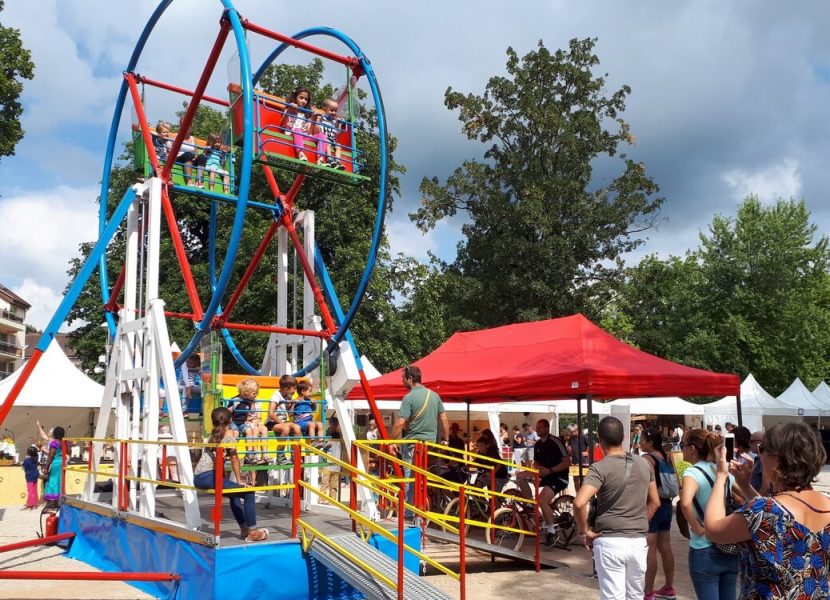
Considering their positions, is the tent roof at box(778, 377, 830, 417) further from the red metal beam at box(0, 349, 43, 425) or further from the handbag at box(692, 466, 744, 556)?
the red metal beam at box(0, 349, 43, 425)

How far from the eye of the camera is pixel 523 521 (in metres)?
10.1

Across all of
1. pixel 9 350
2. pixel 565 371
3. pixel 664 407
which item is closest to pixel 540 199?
pixel 664 407

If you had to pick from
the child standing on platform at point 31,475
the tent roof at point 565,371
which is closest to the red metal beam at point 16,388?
the tent roof at point 565,371

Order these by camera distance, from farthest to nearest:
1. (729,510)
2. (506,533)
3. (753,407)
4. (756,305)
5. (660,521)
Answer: (756,305) < (753,407) < (506,533) < (660,521) < (729,510)

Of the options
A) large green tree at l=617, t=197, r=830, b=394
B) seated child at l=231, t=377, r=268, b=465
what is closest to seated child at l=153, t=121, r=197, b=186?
seated child at l=231, t=377, r=268, b=465

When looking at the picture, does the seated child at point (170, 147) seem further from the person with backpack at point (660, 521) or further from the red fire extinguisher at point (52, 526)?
the person with backpack at point (660, 521)

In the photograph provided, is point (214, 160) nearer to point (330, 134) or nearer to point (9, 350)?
point (330, 134)

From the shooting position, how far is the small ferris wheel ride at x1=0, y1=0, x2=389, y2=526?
8.36m

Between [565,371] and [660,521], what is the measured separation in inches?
127

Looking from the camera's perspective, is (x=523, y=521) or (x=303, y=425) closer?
(x=303, y=425)

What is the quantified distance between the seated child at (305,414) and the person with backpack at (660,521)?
3952 mm

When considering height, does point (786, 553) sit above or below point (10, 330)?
below

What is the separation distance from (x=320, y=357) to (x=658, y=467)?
179 inches

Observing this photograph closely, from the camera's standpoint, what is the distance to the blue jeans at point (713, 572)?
4582mm
